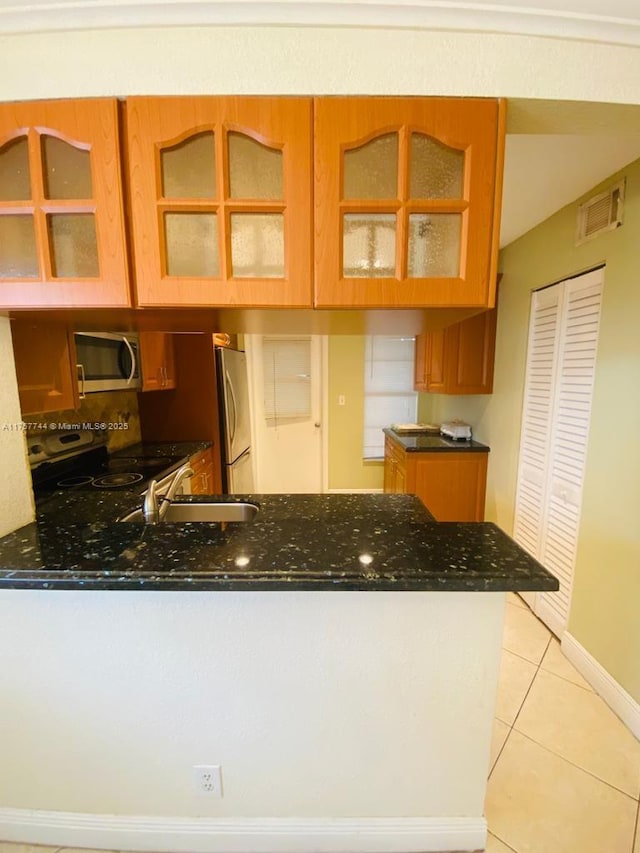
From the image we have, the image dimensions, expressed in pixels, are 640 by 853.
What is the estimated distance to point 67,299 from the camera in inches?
35.3

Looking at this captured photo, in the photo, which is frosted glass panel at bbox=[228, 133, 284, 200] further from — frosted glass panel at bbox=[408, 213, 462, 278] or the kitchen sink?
the kitchen sink

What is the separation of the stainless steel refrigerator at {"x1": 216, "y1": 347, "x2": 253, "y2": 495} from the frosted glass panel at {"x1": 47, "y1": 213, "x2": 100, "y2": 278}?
1.86 metres

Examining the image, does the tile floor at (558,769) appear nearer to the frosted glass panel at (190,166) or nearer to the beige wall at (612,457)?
the beige wall at (612,457)

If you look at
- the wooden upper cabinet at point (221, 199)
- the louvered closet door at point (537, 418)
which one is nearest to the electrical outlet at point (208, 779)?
the wooden upper cabinet at point (221, 199)

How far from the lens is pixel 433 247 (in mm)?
901

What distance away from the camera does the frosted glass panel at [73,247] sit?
890mm

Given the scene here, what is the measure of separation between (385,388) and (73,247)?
3254 millimetres

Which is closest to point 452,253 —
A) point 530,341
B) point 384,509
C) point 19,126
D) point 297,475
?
point 384,509

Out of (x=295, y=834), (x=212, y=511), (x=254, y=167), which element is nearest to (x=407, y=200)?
(x=254, y=167)

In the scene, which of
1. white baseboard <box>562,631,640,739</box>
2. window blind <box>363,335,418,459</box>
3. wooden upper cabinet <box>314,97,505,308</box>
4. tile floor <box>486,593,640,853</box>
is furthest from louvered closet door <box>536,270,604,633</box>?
window blind <box>363,335,418,459</box>

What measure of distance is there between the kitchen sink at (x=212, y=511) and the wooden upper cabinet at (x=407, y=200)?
0.99 m

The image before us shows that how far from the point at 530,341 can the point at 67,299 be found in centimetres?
239

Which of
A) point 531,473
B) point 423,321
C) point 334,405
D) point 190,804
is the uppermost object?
point 423,321

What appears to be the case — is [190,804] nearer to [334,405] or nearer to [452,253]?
[452,253]
